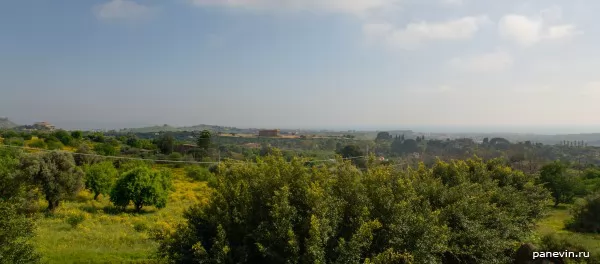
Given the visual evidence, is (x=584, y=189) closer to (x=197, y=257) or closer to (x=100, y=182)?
(x=197, y=257)

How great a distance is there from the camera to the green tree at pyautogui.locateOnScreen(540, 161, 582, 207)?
38.2m

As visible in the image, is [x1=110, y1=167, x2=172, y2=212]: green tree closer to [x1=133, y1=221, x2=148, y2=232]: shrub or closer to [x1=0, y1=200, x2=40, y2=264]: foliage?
[x1=133, y1=221, x2=148, y2=232]: shrub

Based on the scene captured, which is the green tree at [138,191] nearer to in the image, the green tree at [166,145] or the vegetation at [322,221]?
the vegetation at [322,221]

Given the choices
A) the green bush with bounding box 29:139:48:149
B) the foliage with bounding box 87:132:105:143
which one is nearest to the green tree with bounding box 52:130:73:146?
the green bush with bounding box 29:139:48:149

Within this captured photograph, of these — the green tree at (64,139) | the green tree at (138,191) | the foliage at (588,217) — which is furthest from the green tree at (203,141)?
the foliage at (588,217)

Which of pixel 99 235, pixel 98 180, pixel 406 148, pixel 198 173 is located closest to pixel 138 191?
pixel 98 180

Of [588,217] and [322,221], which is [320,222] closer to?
[322,221]

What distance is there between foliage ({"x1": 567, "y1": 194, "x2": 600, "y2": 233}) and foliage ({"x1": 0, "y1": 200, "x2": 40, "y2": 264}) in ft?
104

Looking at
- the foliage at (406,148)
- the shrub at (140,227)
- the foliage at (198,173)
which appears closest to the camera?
the shrub at (140,227)

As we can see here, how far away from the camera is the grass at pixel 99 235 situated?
12945 millimetres

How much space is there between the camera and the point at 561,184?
38.2 metres

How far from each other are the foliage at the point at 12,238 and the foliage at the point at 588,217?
1244 inches

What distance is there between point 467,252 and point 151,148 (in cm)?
6679

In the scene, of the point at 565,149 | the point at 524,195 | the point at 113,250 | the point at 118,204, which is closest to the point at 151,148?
the point at 118,204
